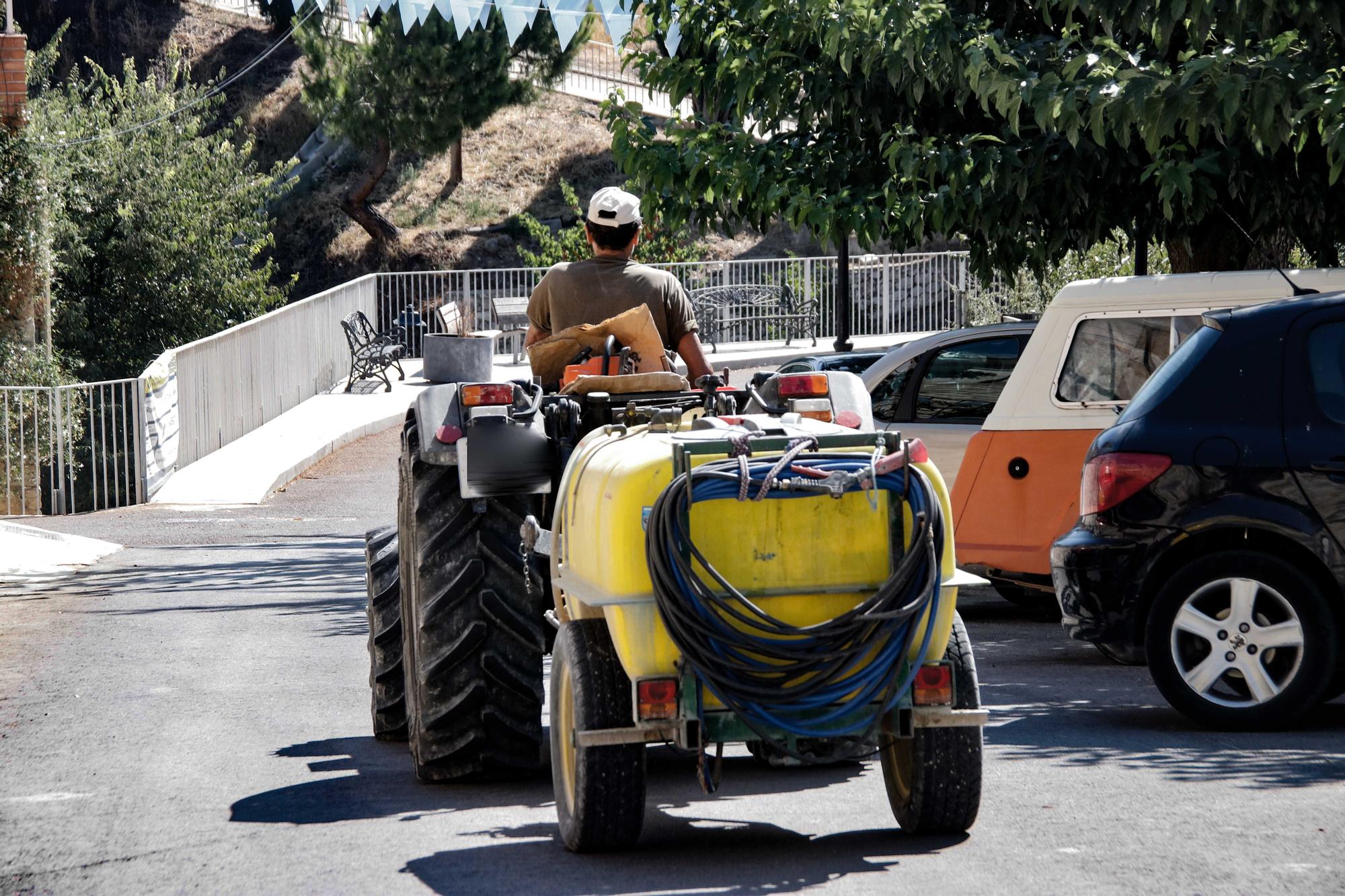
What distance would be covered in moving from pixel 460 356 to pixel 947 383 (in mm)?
17466

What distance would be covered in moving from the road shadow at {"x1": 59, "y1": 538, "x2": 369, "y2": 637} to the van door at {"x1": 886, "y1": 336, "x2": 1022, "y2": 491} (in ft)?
12.1

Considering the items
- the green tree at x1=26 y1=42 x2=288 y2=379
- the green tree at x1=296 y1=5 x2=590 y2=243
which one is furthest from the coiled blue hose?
the green tree at x1=296 y1=5 x2=590 y2=243

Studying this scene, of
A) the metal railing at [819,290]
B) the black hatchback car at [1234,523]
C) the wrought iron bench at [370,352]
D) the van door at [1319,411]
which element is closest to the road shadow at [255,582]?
the black hatchback car at [1234,523]

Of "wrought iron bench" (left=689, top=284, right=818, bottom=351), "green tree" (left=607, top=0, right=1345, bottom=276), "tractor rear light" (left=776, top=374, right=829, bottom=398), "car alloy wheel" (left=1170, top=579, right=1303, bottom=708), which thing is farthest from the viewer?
"wrought iron bench" (left=689, top=284, right=818, bottom=351)

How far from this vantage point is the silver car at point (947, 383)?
11500 mm

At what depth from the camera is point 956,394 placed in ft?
38.4

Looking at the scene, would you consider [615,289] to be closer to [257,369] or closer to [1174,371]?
[1174,371]

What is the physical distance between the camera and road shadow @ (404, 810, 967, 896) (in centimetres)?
523

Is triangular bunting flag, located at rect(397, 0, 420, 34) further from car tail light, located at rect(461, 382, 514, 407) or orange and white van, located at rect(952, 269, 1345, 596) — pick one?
car tail light, located at rect(461, 382, 514, 407)

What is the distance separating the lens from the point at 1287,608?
24.3 feet

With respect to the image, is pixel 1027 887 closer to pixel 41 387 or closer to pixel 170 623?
pixel 170 623

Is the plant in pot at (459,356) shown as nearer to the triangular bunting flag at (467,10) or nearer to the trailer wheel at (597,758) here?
the triangular bunting flag at (467,10)

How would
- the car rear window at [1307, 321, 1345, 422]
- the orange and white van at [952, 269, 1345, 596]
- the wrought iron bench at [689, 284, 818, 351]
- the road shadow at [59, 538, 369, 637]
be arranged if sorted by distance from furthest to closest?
the wrought iron bench at [689, 284, 818, 351], the road shadow at [59, 538, 369, 637], the orange and white van at [952, 269, 1345, 596], the car rear window at [1307, 321, 1345, 422]

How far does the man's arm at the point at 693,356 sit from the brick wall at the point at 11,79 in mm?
19522
